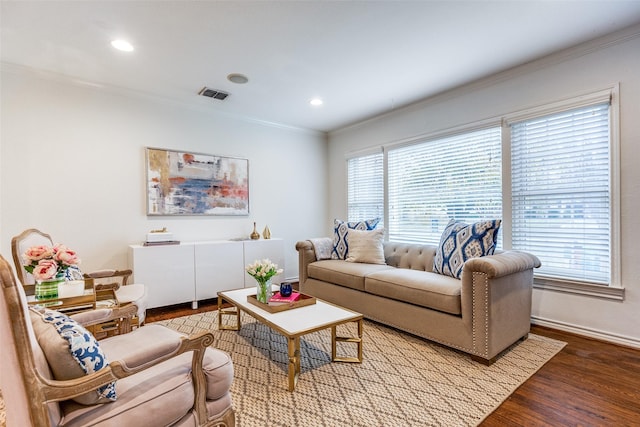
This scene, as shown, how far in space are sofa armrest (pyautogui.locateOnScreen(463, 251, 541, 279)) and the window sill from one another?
569 millimetres

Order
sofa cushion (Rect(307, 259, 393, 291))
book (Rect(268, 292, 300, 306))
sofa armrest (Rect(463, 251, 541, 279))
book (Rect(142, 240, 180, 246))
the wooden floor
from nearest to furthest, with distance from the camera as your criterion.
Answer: the wooden floor → sofa armrest (Rect(463, 251, 541, 279)) → book (Rect(268, 292, 300, 306)) → sofa cushion (Rect(307, 259, 393, 291)) → book (Rect(142, 240, 180, 246))

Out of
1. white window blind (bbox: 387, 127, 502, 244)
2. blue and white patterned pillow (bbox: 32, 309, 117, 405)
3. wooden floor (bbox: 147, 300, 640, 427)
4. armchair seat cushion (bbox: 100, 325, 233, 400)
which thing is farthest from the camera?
white window blind (bbox: 387, 127, 502, 244)

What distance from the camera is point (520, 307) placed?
250 centimetres

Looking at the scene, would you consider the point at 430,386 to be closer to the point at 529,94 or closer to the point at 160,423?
the point at 160,423

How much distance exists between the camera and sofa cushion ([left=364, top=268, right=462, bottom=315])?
7.81 ft

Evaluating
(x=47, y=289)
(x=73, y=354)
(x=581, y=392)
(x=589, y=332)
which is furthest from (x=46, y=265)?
(x=589, y=332)

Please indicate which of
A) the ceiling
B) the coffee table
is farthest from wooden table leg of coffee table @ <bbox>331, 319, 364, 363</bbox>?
the ceiling

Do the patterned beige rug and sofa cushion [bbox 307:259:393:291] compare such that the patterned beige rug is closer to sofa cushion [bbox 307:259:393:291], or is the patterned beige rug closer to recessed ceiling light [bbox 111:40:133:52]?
sofa cushion [bbox 307:259:393:291]

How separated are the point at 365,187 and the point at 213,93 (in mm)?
2513

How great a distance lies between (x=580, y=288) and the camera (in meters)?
2.71

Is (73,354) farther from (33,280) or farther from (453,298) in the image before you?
(453,298)

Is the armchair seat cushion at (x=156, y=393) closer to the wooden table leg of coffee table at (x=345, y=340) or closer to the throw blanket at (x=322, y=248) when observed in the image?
the wooden table leg of coffee table at (x=345, y=340)

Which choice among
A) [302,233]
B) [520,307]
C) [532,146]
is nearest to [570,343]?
[520,307]

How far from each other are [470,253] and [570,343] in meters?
1.07
